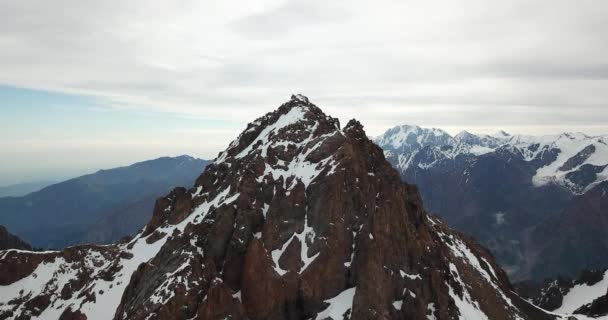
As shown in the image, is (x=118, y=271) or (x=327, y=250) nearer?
(x=327, y=250)

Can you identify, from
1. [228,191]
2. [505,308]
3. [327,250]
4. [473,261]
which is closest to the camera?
[327,250]

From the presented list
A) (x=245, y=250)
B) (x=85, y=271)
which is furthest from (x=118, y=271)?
(x=245, y=250)

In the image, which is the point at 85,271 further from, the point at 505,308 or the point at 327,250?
the point at 505,308

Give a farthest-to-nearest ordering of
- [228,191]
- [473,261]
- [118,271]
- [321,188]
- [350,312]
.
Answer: [473,261] < [118,271] < [228,191] < [321,188] < [350,312]

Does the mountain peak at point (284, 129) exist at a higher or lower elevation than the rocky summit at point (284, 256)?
higher

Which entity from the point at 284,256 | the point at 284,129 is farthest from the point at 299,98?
the point at 284,256

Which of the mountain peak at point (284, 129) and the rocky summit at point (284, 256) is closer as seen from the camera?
the rocky summit at point (284, 256)

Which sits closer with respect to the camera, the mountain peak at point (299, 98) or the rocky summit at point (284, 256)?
the rocky summit at point (284, 256)

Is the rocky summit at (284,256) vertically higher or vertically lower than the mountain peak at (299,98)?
lower
